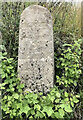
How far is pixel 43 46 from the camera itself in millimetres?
2336

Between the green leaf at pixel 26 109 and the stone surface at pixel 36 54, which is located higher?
the stone surface at pixel 36 54

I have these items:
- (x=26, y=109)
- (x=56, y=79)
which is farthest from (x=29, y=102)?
(x=56, y=79)

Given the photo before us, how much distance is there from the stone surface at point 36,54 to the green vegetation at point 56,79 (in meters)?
0.14

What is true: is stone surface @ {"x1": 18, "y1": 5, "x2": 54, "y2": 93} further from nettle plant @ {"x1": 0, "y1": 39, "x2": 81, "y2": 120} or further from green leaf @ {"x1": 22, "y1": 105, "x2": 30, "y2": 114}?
green leaf @ {"x1": 22, "y1": 105, "x2": 30, "y2": 114}

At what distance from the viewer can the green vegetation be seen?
2.12m

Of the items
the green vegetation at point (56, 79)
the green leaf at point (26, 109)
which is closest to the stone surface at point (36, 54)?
the green vegetation at point (56, 79)

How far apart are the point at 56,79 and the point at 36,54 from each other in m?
0.71

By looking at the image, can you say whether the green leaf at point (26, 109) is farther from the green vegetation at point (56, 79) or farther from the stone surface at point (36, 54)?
the stone surface at point (36, 54)

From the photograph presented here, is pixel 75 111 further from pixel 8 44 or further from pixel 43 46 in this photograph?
pixel 8 44

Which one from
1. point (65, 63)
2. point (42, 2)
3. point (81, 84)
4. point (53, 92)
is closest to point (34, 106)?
point (53, 92)

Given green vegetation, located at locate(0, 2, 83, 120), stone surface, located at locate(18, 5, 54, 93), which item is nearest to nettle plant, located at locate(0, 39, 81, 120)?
green vegetation, located at locate(0, 2, 83, 120)

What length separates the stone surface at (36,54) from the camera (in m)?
2.33

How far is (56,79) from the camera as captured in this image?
8.74ft

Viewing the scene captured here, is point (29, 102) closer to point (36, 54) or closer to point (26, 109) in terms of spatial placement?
point (26, 109)
